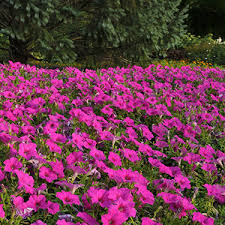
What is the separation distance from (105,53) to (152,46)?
1.56m

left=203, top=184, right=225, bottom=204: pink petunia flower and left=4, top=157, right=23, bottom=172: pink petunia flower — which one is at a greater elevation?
left=4, top=157, right=23, bottom=172: pink petunia flower

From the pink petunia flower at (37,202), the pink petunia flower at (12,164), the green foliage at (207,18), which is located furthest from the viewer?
the green foliage at (207,18)

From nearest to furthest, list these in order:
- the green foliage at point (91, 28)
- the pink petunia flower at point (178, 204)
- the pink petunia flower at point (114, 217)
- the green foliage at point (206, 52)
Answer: the pink petunia flower at point (114, 217), the pink petunia flower at point (178, 204), the green foliage at point (91, 28), the green foliage at point (206, 52)

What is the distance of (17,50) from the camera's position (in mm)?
8688

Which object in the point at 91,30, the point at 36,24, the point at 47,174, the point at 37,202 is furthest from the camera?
the point at 91,30

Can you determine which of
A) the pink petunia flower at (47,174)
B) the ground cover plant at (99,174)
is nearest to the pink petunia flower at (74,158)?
the ground cover plant at (99,174)

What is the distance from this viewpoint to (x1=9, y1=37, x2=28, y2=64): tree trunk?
862 centimetres

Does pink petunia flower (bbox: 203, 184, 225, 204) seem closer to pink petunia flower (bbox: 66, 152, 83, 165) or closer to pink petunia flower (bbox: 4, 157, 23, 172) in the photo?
pink petunia flower (bbox: 66, 152, 83, 165)

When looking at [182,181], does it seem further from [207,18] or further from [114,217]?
[207,18]

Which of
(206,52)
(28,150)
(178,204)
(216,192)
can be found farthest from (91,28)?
(206,52)

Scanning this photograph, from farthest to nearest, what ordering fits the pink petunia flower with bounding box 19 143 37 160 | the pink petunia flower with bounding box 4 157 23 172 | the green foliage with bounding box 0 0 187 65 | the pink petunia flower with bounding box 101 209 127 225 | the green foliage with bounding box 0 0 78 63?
the green foliage with bounding box 0 0 187 65 < the green foliage with bounding box 0 0 78 63 < the pink petunia flower with bounding box 19 143 37 160 < the pink petunia flower with bounding box 4 157 23 172 < the pink petunia flower with bounding box 101 209 127 225

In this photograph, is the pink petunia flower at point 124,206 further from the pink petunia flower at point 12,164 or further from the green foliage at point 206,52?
the green foliage at point 206,52

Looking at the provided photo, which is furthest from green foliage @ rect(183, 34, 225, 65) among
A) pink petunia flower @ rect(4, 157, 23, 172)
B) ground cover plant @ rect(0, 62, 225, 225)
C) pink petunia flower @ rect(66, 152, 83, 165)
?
pink petunia flower @ rect(4, 157, 23, 172)

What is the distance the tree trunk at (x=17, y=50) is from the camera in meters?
8.62
